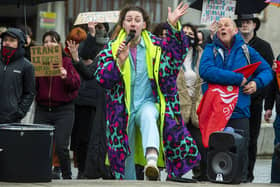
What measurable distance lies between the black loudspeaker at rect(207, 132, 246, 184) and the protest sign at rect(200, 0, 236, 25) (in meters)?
2.64

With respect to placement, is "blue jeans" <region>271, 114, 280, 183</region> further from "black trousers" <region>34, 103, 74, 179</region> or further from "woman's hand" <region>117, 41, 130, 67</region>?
"black trousers" <region>34, 103, 74, 179</region>

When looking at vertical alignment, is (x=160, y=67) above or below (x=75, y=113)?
above

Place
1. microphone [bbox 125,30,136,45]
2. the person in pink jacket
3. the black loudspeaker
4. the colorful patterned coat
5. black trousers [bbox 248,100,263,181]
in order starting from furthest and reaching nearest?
the person in pink jacket, black trousers [bbox 248,100,263,181], the black loudspeaker, the colorful patterned coat, microphone [bbox 125,30,136,45]

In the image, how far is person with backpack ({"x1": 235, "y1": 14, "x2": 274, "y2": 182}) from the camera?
11.4 m

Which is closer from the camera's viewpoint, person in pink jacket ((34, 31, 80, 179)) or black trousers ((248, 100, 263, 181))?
black trousers ((248, 100, 263, 181))

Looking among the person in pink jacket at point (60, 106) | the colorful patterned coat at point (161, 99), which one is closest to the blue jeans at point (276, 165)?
the colorful patterned coat at point (161, 99)

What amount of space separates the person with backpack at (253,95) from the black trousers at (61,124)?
2.10 m

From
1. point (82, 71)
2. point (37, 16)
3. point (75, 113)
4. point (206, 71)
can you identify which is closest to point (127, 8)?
point (206, 71)

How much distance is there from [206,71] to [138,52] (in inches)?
41.8

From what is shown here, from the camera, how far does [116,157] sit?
9117 mm

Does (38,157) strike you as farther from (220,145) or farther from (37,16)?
(37,16)

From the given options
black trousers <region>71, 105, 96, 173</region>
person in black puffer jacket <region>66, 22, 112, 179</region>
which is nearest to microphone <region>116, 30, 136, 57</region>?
person in black puffer jacket <region>66, 22, 112, 179</region>

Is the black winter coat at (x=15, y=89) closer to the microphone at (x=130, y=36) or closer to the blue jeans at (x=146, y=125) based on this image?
the blue jeans at (x=146, y=125)

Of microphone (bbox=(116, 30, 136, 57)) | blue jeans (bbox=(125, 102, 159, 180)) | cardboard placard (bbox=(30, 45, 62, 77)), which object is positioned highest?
microphone (bbox=(116, 30, 136, 57))
